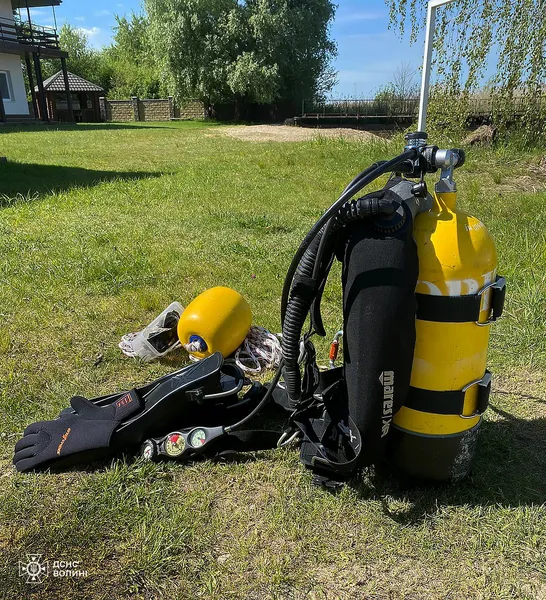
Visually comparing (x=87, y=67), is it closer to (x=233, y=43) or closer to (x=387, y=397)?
(x=233, y=43)

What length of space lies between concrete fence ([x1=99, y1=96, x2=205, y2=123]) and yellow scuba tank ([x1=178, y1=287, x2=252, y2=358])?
35.0m

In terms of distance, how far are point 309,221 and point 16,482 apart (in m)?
4.90

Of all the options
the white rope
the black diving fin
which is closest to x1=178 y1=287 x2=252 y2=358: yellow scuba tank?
the white rope

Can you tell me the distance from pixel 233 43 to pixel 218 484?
98.5 ft

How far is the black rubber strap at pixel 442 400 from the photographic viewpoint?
1.84 metres

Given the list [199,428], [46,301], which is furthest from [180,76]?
[199,428]

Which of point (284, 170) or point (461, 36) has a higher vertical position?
point (461, 36)

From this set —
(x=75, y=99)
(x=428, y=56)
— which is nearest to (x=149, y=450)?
(x=428, y=56)

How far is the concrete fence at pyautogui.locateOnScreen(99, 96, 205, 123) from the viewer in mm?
35531

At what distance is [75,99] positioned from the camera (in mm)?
35531

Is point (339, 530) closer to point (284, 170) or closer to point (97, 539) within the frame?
point (97, 539)

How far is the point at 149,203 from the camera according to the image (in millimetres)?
7188

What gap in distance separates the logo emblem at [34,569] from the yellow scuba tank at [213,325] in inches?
54.8

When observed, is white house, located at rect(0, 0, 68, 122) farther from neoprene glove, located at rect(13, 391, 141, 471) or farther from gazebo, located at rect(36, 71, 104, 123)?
neoprene glove, located at rect(13, 391, 141, 471)
